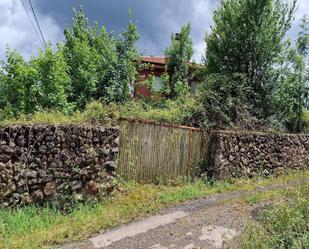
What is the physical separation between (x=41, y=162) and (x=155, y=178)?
9.96 ft

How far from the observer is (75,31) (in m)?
16.0

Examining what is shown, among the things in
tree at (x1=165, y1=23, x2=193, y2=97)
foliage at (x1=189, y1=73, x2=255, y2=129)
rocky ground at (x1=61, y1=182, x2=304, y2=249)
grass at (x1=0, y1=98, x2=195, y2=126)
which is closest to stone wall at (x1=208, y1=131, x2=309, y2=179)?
foliage at (x1=189, y1=73, x2=255, y2=129)

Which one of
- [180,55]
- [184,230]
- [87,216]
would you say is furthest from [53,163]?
[180,55]

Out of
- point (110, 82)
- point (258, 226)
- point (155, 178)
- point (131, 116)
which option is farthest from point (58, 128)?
point (110, 82)

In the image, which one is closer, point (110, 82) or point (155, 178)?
point (155, 178)

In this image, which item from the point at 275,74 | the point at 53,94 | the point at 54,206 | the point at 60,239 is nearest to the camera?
the point at 60,239

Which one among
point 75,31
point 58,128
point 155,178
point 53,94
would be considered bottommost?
point 155,178

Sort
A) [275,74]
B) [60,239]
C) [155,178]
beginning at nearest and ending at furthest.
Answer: [60,239], [155,178], [275,74]

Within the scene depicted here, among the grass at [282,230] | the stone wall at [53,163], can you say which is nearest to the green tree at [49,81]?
the stone wall at [53,163]

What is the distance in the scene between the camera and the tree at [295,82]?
14.2m

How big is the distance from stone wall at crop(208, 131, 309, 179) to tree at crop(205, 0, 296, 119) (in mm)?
2004

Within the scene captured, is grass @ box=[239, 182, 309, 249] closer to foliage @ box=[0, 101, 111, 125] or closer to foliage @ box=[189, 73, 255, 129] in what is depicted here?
foliage @ box=[0, 101, 111, 125]

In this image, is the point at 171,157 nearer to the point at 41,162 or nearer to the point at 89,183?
the point at 89,183

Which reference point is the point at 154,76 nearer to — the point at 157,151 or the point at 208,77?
the point at 208,77
